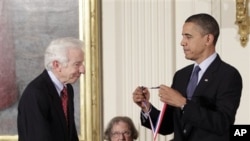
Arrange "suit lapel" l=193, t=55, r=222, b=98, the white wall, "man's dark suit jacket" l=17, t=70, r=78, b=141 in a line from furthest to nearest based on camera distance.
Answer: the white wall, "suit lapel" l=193, t=55, r=222, b=98, "man's dark suit jacket" l=17, t=70, r=78, b=141

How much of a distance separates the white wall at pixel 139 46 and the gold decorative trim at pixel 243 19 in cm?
17

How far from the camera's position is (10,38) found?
4.77 m

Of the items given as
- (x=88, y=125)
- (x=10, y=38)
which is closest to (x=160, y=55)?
(x=88, y=125)

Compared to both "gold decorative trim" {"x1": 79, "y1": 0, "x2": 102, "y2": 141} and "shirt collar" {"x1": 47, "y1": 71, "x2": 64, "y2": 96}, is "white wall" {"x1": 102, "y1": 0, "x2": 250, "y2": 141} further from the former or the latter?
"shirt collar" {"x1": 47, "y1": 71, "x2": 64, "y2": 96}

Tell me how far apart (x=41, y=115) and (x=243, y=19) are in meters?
2.33

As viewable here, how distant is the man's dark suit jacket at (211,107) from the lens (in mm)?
2820

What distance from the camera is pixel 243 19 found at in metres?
4.45

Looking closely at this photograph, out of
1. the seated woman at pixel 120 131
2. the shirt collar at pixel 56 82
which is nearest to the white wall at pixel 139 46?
the seated woman at pixel 120 131

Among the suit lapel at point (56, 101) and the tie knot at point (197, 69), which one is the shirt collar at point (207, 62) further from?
the suit lapel at point (56, 101)

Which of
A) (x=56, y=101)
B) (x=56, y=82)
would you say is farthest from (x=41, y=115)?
(x=56, y=82)

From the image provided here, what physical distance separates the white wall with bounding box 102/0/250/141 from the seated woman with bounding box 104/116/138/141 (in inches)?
23.4

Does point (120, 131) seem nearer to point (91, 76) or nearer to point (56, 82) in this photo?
point (91, 76)

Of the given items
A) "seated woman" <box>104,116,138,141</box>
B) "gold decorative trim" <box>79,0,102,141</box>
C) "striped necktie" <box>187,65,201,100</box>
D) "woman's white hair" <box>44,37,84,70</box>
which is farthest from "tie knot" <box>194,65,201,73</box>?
"gold decorative trim" <box>79,0,102,141</box>

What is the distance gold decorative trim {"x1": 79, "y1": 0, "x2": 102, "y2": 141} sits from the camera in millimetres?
4617
